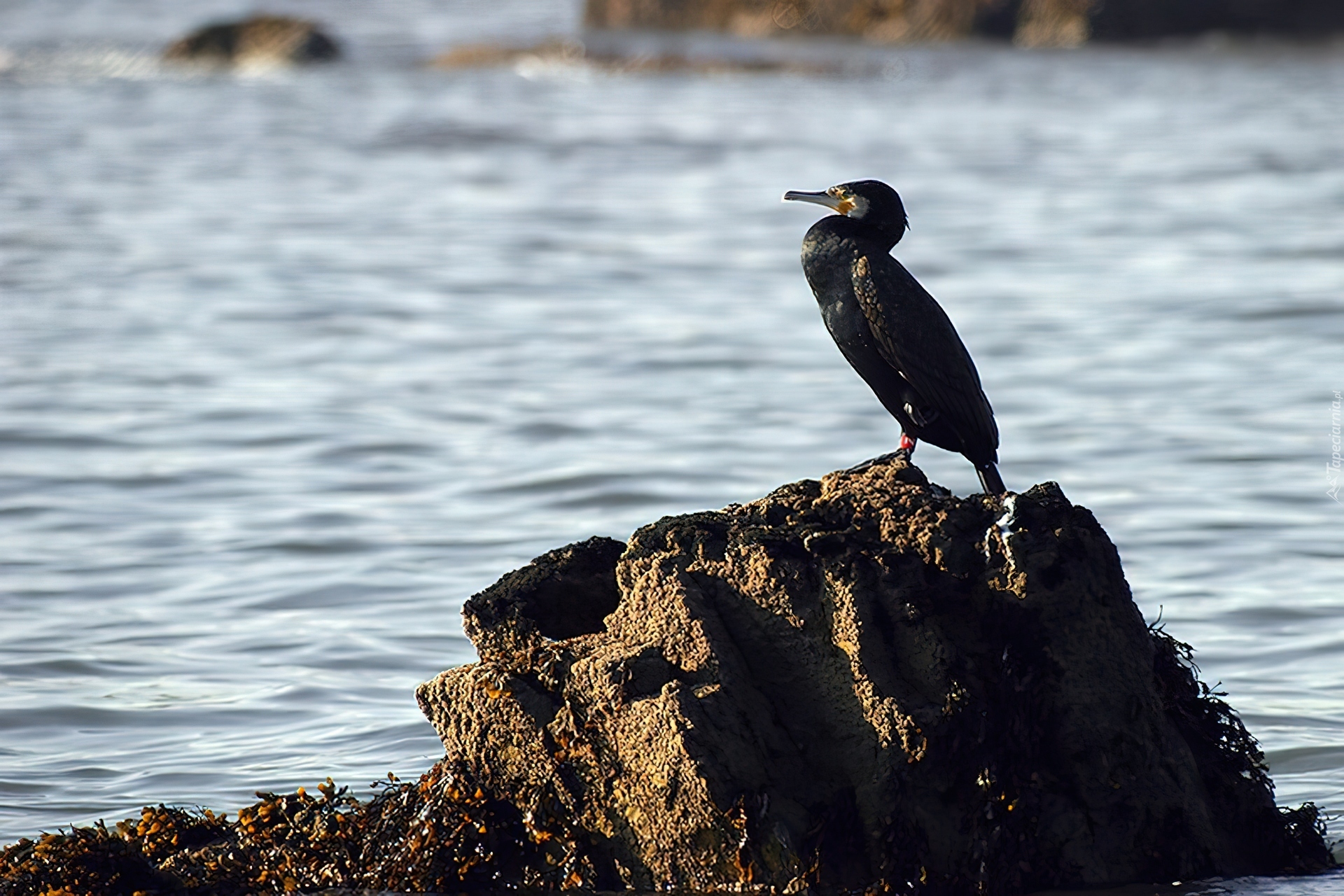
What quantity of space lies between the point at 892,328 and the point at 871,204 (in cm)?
41

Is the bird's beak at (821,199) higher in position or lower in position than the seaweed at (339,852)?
higher

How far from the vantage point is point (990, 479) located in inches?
218

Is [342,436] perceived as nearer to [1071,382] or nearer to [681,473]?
[681,473]

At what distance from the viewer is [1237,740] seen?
5129 millimetres

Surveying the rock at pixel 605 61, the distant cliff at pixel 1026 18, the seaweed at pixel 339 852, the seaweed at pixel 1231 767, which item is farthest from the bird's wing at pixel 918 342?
the distant cliff at pixel 1026 18

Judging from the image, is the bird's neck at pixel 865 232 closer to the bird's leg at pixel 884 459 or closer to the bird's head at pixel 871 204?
the bird's head at pixel 871 204

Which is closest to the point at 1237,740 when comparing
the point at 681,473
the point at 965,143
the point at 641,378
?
the point at 681,473

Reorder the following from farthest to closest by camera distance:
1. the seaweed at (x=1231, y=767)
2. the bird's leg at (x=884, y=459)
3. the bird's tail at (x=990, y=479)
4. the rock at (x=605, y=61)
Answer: the rock at (x=605, y=61) < the bird's tail at (x=990, y=479) < the bird's leg at (x=884, y=459) < the seaweed at (x=1231, y=767)

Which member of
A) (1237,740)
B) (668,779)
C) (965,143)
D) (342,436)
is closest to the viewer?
(668,779)

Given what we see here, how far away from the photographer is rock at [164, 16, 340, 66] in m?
35.8

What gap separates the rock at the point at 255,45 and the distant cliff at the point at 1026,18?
1001 centimetres

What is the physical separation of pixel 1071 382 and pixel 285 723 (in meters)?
7.82

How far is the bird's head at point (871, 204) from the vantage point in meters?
5.69

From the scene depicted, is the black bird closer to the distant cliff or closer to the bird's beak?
the bird's beak
